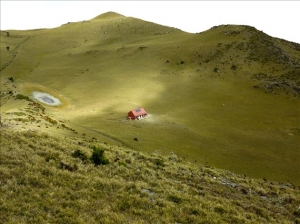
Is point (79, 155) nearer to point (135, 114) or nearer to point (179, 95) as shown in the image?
point (135, 114)

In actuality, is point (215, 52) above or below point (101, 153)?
above

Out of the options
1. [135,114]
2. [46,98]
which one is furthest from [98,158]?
[46,98]

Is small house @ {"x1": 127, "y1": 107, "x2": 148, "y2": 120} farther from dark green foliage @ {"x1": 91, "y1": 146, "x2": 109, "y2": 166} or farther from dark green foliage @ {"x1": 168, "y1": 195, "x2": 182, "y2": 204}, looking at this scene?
dark green foliage @ {"x1": 168, "y1": 195, "x2": 182, "y2": 204}

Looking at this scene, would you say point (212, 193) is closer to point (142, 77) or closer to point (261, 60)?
point (142, 77)

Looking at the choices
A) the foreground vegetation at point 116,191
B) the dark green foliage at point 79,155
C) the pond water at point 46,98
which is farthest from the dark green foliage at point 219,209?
the pond water at point 46,98

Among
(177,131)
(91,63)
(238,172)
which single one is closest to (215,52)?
(91,63)

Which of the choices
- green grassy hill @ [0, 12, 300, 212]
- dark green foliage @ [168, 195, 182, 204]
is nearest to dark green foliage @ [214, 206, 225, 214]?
dark green foliage @ [168, 195, 182, 204]
